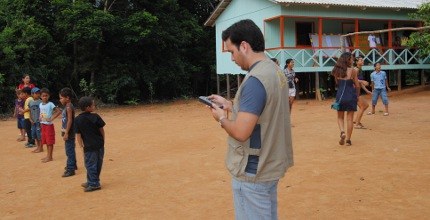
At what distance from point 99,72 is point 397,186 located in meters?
17.5

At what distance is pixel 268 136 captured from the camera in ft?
7.37

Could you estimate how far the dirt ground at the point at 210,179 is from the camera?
4.33m

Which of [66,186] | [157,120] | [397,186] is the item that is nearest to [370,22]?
[157,120]

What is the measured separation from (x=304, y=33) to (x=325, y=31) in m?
1.12

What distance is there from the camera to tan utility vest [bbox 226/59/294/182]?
2.21 metres

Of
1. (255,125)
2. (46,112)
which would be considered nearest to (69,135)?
(46,112)

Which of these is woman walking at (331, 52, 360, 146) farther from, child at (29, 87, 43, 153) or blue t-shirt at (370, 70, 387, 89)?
child at (29, 87, 43, 153)

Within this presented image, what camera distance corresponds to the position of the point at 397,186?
484 cm

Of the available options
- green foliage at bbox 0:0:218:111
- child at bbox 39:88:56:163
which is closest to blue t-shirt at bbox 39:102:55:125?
child at bbox 39:88:56:163

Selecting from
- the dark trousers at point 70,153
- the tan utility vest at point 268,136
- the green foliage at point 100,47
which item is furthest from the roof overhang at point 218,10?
the tan utility vest at point 268,136

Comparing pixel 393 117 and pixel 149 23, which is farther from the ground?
pixel 149 23

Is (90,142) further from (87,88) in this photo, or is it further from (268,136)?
(87,88)

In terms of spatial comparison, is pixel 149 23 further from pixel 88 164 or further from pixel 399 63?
pixel 88 164

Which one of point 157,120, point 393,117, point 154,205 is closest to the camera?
point 154,205
